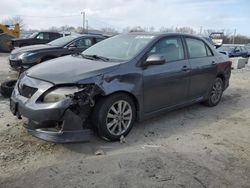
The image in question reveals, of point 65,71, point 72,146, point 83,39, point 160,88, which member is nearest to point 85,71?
point 65,71

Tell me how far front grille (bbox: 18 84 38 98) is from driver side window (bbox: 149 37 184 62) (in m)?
1.94

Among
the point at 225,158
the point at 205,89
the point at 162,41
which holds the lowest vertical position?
the point at 225,158

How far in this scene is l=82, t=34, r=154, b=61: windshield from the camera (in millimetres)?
4734

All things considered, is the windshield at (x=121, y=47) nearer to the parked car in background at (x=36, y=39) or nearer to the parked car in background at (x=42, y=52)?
the parked car in background at (x=42, y=52)

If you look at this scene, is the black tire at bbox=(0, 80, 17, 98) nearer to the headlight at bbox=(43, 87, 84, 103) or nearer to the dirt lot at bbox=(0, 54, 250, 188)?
the dirt lot at bbox=(0, 54, 250, 188)

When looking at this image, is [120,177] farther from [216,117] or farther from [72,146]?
[216,117]

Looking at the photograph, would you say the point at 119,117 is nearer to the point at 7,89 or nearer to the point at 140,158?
the point at 140,158

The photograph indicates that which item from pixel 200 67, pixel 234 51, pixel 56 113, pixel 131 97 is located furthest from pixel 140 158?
pixel 234 51

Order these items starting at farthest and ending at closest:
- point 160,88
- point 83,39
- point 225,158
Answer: point 83,39
point 160,88
point 225,158

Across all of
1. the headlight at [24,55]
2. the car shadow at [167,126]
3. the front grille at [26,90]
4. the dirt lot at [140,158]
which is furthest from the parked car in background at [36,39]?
the front grille at [26,90]

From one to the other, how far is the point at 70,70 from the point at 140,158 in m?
1.55

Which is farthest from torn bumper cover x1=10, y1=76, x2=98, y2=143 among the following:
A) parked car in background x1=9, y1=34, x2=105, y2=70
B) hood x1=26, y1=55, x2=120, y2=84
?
parked car in background x1=9, y1=34, x2=105, y2=70

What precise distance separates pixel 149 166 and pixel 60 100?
140 cm

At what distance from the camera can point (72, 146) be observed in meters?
4.11
